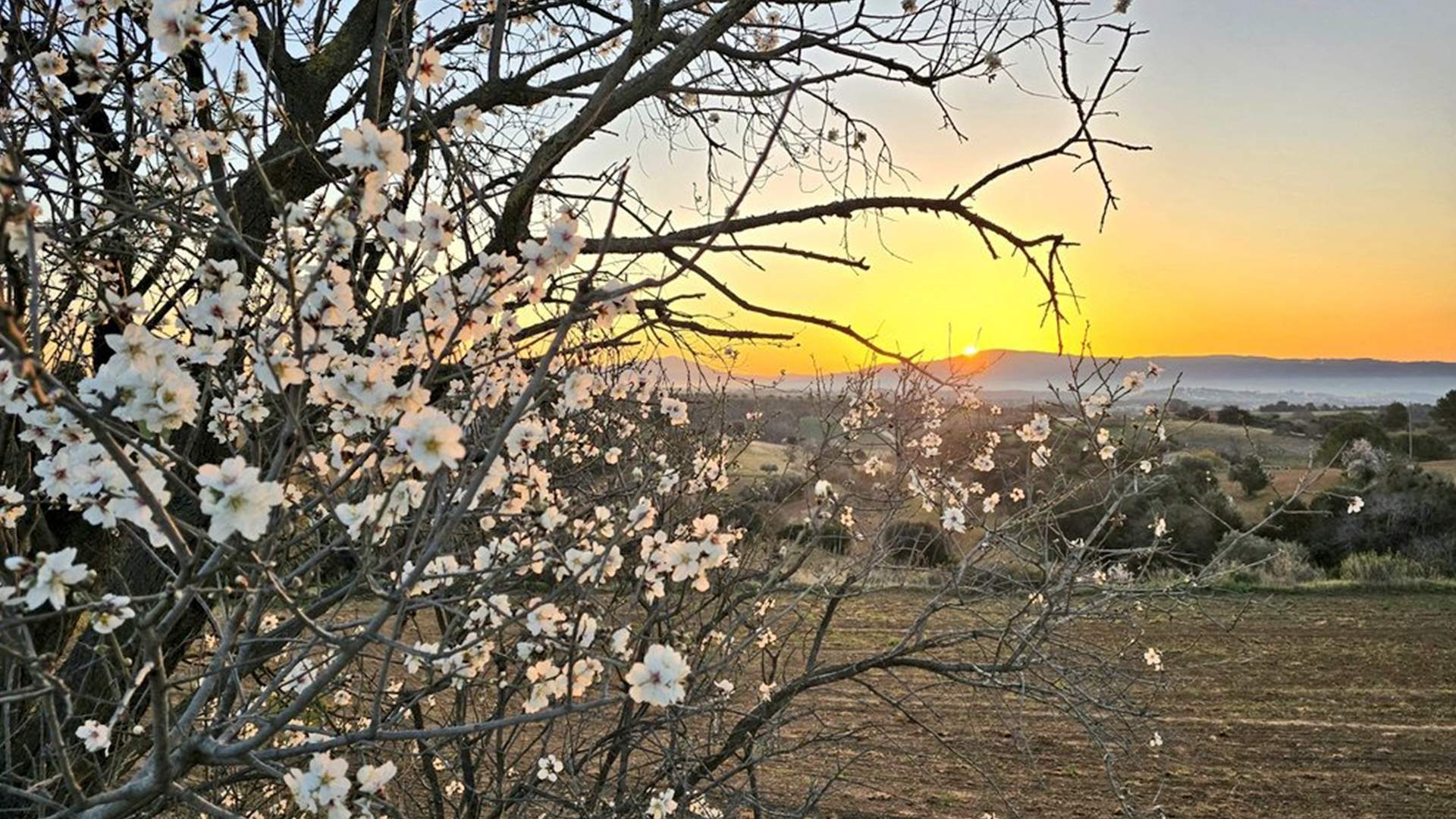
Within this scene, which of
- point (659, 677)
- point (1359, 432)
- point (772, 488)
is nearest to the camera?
point (659, 677)

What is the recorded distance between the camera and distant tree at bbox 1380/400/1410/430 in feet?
83.0

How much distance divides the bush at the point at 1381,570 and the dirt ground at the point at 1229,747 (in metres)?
3.58

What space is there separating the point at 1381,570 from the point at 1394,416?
41.3 ft

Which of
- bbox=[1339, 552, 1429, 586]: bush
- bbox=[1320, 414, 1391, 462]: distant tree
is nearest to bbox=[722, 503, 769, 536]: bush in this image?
bbox=[1339, 552, 1429, 586]: bush

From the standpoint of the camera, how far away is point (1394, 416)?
26438 millimetres

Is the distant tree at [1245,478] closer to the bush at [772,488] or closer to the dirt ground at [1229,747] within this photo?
the dirt ground at [1229,747]

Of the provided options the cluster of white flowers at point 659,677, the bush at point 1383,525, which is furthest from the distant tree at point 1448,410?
the cluster of white flowers at point 659,677

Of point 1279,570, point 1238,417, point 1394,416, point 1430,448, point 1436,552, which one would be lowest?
point 1279,570

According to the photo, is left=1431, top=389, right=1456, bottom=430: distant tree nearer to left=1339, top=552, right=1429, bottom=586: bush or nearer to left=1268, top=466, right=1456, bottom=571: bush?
left=1268, top=466, right=1456, bottom=571: bush

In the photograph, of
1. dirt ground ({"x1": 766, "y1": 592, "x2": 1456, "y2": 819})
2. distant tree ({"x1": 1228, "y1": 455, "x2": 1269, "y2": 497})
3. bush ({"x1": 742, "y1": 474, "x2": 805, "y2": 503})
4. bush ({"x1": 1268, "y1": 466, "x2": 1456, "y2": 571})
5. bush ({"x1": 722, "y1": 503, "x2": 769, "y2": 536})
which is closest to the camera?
bush ({"x1": 722, "y1": 503, "x2": 769, "y2": 536})

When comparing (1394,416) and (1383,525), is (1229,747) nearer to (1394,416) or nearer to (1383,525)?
(1383,525)

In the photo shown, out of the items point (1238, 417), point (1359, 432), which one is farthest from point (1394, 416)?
point (1238, 417)

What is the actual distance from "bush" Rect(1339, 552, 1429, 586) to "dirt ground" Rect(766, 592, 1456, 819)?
3582 mm

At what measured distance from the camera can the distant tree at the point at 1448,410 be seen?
Answer: 26.3 m
